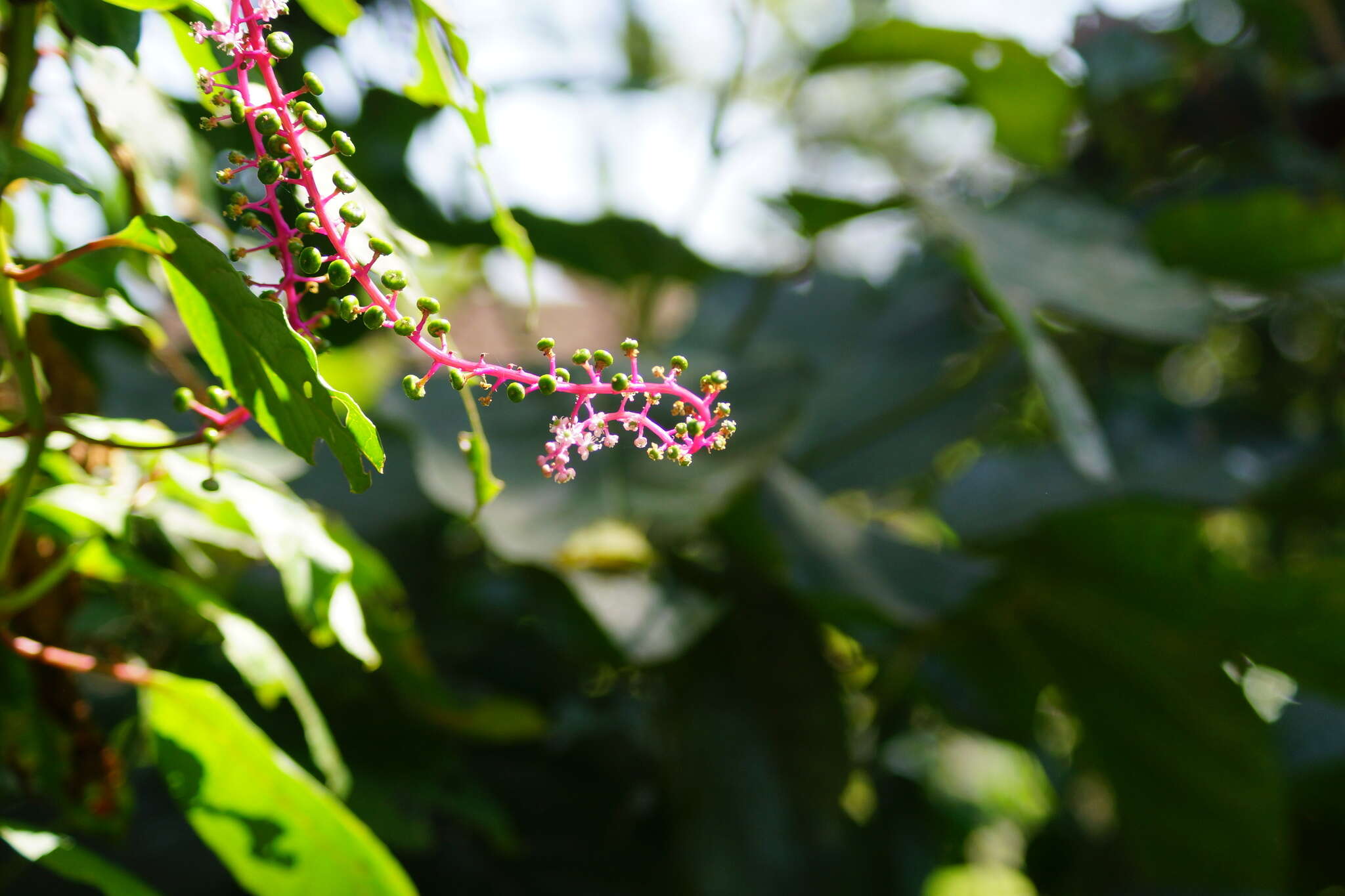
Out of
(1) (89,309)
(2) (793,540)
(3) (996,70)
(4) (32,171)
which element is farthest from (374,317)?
(3) (996,70)

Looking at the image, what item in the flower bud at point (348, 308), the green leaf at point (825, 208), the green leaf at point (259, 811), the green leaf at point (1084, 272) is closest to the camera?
the flower bud at point (348, 308)

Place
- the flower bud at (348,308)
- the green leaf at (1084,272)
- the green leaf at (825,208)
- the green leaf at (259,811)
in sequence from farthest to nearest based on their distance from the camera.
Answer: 1. the green leaf at (825,208)
2. the green leaf at (1084,272)
3. the green leaf at (259,811)
4. the flower bud at (348,308)

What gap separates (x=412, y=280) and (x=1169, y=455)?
41.2 inches

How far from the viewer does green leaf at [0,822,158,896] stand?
0.33m

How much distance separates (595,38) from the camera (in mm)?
2227

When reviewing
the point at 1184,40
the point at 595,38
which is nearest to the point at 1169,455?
the point at 1184,40

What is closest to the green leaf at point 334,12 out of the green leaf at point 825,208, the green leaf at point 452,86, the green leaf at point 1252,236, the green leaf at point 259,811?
the green leaf at point 452,86

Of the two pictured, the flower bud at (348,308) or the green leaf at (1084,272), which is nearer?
the flower bud at (348,308)

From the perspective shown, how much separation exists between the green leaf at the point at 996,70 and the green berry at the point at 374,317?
→ 791 mm

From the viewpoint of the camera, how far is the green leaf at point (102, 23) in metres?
0.29

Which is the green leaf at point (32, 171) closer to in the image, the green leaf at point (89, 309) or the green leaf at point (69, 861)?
the green leaf at point (89, 309)

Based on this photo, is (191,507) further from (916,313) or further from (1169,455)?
(1169,455)

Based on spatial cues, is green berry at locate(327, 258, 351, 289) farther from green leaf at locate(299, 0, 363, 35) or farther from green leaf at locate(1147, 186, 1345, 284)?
green leaf at locate(1147, 186, 1345, 284)

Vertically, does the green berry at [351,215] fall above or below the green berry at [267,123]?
below
